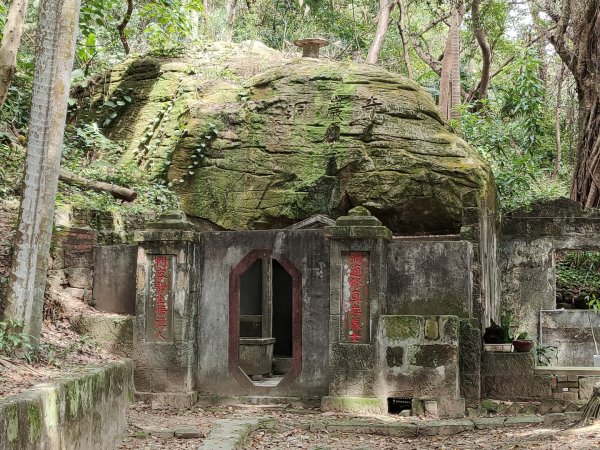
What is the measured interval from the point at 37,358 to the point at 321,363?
4022 millimetres

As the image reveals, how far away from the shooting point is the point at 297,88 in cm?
1252

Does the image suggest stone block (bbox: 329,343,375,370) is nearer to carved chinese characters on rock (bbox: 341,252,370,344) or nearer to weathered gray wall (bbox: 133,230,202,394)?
carved chinese characters on rock (bbox: 341,252,370,344)

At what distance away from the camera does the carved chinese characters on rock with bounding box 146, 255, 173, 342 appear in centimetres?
986

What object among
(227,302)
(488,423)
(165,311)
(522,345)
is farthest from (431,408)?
(165,311)

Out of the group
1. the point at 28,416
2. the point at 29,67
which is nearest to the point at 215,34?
the point at 29,67

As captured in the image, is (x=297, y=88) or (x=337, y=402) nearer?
(x=337, y=402)

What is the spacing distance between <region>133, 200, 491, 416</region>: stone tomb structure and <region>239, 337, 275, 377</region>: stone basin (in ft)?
8.29

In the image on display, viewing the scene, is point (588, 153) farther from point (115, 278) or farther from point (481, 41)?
point (115, 278)

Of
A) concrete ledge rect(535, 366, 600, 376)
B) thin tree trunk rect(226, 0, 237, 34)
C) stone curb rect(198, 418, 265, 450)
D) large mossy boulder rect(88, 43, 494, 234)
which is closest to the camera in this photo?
stone curb rect(198, 418, 265, 450)

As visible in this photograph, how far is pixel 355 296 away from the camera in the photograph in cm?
945

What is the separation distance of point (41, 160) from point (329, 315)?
4.23 meters

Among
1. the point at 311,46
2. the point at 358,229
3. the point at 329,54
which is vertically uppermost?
the point at 329,54

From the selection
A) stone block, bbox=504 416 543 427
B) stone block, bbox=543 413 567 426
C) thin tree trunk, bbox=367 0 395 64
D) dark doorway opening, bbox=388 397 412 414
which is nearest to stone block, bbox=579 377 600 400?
stone block, bbox=543 413 567 426

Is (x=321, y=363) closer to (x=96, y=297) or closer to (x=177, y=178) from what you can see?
(x=96, y=297)
